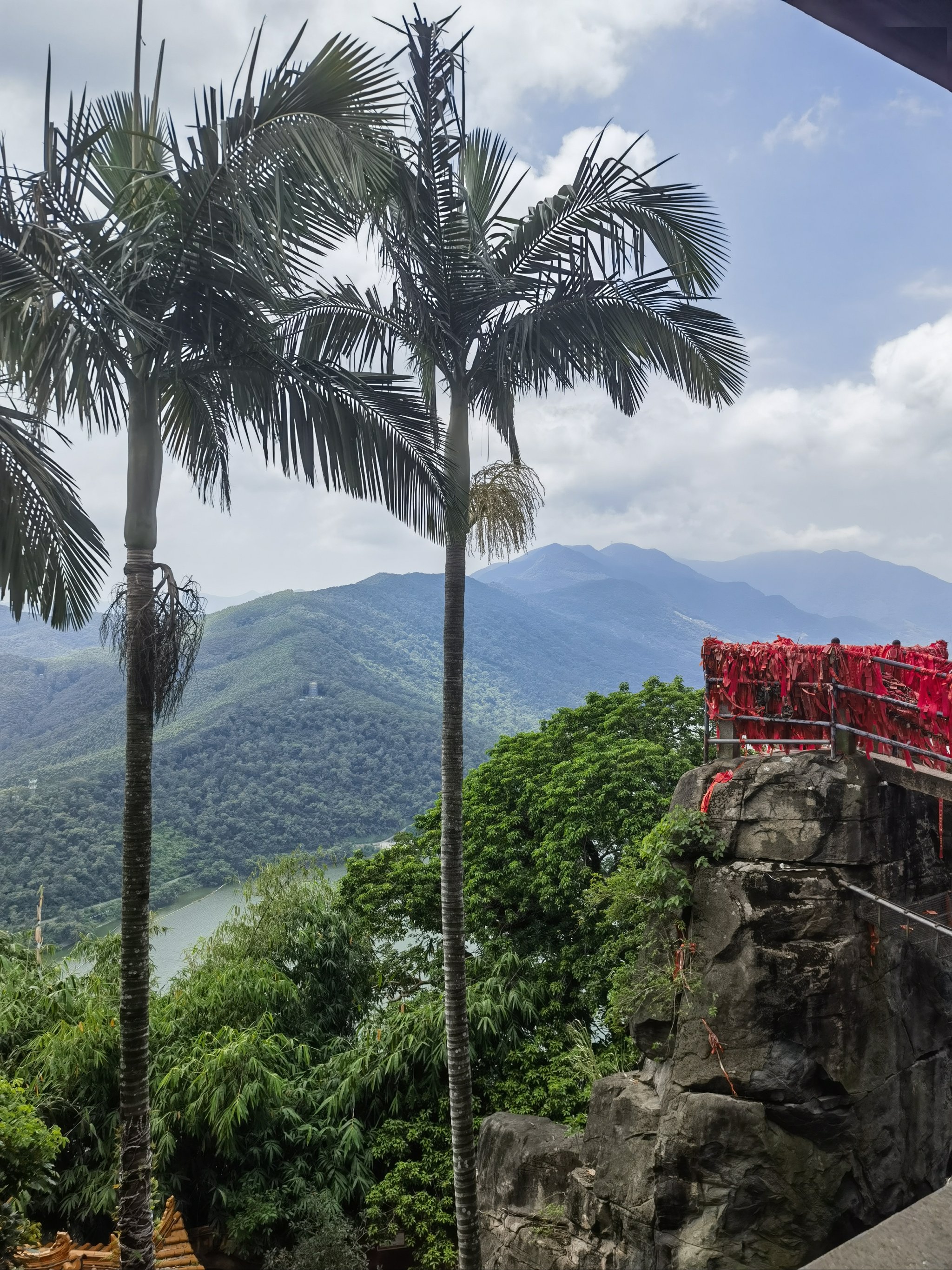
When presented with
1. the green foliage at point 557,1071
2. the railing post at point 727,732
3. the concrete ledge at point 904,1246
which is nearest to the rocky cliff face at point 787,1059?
the railing post at point 727,732

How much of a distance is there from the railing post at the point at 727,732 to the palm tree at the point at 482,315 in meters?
2.50

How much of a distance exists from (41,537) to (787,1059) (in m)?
6.81

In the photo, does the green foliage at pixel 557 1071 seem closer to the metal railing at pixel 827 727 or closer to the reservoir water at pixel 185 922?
the metal railing at pixel 827 727

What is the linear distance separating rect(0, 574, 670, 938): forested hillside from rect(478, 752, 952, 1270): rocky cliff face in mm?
17895

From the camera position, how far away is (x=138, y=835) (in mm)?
6570

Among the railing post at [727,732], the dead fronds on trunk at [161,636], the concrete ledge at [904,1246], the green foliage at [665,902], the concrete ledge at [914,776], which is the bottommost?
the green foliage at [665,902]

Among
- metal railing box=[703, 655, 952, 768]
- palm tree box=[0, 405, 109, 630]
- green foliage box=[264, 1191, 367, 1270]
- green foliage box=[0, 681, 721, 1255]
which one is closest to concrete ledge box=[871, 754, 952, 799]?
metal railing box=[703, 655, 952, 768]

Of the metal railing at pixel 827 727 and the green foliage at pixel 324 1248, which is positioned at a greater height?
the metal railing at pixel 827 727

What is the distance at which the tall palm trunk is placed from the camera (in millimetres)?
7934

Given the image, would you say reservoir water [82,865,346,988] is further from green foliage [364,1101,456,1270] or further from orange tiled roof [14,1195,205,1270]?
orange tiled roof [14,1195,205,1270]

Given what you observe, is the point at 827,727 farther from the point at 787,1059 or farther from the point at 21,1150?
the point at 21,1150

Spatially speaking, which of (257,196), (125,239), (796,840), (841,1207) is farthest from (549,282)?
(841,1207)

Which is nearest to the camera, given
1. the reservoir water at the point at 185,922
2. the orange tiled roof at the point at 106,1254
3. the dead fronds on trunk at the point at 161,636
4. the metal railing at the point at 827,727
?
the dead fronds on trunk at the point at 161,636

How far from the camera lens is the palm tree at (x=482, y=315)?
25.7 feet
